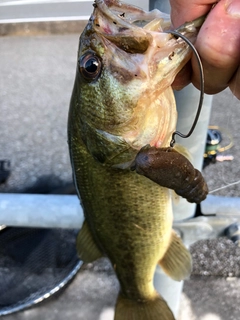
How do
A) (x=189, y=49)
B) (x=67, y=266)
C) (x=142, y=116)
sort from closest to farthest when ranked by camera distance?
(x=189, y=49), (x=142, y=116), (x=67, y=266)

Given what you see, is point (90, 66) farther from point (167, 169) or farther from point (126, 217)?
point (126, 217)

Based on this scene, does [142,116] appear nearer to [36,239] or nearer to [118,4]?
[118,4]

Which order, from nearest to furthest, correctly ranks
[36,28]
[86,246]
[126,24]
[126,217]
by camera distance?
[126,24] → [126,217] → [86,246] → [36,28]

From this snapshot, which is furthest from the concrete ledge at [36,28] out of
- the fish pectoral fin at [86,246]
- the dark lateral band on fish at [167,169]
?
the dark lateral band on fish at [167,169]

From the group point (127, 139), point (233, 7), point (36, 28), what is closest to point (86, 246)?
point (127, 139)

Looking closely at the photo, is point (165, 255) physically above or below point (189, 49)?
below

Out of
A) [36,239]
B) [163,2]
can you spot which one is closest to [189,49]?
[163,2]

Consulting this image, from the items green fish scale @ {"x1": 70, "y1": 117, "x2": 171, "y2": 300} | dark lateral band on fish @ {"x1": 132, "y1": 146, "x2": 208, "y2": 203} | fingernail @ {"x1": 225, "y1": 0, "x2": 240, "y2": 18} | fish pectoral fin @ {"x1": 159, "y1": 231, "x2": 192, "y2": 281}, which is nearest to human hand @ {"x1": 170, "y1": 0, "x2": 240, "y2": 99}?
fingernail @ {"x1": 225, "y1": 0, "x2": 240, "y2": 18}
